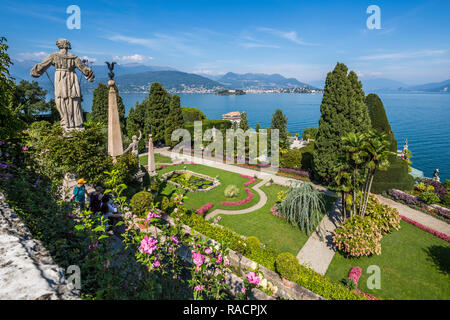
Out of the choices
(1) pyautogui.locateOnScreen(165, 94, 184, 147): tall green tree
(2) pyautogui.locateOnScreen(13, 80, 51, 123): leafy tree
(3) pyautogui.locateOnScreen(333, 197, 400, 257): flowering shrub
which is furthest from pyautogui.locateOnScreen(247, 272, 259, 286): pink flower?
(2) pyautogui.locateOnScreen(13, 80, 51, 123): leafy tree

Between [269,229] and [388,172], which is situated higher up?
[388,172]

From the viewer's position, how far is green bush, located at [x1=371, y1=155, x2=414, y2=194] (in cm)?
1916

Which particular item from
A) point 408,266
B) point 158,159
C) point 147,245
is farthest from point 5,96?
point 158,159

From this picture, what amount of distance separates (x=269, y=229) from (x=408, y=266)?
7481 millimetres

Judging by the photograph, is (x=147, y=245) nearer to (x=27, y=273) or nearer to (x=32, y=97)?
(x=27, y=273)

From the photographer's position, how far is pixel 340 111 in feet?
63.1

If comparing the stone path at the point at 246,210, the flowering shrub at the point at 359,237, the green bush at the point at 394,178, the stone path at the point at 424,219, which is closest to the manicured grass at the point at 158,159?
the stone path at the point at 246,210

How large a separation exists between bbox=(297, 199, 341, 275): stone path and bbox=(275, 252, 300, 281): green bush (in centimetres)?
188

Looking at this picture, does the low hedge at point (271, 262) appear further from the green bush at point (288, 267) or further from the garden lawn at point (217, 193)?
the garden lawn at point (217, 193)

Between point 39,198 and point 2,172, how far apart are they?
9.52 ft

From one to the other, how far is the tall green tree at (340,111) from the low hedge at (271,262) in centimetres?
1115

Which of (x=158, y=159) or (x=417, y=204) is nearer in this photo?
(x=417, y=204)

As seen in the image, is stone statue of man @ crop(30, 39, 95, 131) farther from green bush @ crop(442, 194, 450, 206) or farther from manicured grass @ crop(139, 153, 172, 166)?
green bush @ crop(442, 194, 450, 206)
